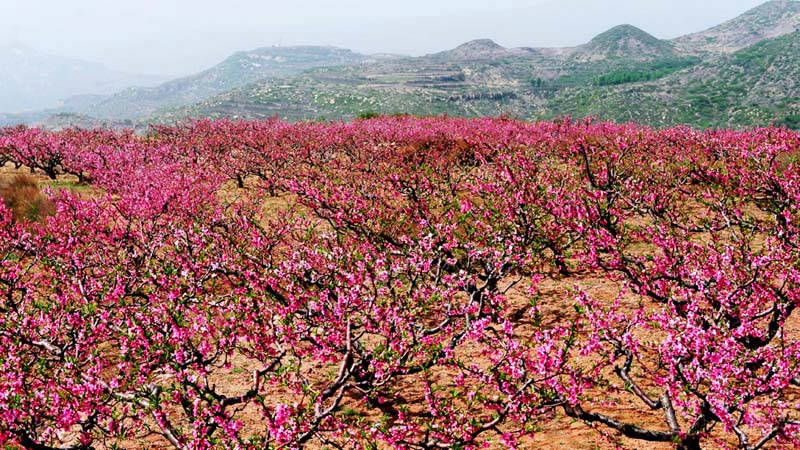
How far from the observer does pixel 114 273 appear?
10820 millimetres

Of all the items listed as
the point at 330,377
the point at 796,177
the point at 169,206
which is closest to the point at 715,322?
the point at 330,377

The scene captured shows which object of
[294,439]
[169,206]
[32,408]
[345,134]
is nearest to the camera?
[294,439]

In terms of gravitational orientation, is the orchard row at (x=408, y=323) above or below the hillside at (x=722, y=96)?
below

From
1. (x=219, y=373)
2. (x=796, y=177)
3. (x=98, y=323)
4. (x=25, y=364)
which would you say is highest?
(x=796, y=177)

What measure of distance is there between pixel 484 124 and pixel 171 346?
105 feet

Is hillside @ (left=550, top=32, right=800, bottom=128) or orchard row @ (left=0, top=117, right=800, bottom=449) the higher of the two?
hillside @ (left=550, top=32, right=800, bottom=128)

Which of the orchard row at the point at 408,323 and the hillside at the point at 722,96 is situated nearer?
the orchard row at the point at 408,323

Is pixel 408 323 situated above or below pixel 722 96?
below

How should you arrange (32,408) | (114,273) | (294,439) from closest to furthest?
(294,439) → (32,408) → (114,273)

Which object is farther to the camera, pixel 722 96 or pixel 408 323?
pixel 722 96

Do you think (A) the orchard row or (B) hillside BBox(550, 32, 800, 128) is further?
(B) hillside BBox(550, 32, 800, 128)

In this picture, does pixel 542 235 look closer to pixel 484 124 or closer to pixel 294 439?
pixel 294 439

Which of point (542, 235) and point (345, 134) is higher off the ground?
point (345, 134)

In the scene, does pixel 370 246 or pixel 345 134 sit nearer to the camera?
pixel 370 246
